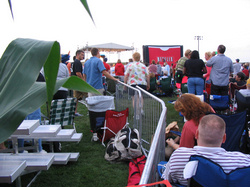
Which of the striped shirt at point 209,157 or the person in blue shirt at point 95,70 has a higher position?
the person in blue shirt at point 95,70

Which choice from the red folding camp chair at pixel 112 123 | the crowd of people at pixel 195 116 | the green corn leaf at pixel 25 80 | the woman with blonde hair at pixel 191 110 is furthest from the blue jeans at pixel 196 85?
the green corn leaf at pixel 25 80

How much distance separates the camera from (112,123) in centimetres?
440

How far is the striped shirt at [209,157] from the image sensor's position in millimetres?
1676

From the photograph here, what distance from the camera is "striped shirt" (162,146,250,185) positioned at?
1.68 metres

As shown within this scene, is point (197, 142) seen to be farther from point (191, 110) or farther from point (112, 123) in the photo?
point (112, 123)

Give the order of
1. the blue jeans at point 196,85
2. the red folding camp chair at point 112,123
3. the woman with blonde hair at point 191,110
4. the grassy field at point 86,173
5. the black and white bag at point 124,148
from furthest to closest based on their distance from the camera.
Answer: the blue jeans at point 196,85 → the red folding camp chair at point 112,123 → the black and white bag at point 124,148 → the grassy field at point 86,173 → the woman with blonde hair at point 191,110

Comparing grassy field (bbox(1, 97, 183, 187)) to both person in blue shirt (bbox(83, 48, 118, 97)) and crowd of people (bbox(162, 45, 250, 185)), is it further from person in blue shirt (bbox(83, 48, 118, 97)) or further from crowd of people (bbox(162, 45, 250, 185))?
person in blue shirt (bbox(83, 48, 118, 97))

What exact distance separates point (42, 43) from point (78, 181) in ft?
10.1

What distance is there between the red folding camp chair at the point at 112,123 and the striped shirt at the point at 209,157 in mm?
2454

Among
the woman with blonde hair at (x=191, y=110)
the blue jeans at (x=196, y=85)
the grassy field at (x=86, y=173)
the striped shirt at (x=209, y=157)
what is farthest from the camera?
the blue jeans at (x=196, y=85)

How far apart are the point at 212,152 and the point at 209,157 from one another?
0.21 feet

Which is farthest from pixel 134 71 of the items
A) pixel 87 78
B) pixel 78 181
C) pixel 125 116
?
pixel 78 181

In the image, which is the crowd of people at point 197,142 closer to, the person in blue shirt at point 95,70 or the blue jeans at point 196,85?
the blue jeans at point 196,85

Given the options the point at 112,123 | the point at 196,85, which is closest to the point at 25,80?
the point at 112,123
